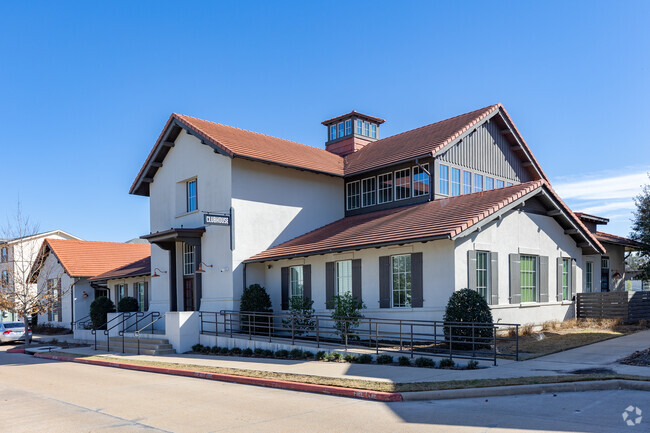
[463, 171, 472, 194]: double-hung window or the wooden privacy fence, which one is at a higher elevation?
[463, 171, 472, 194]: double-hung window

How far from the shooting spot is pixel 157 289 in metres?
26.4

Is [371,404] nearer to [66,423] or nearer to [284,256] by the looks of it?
[66,423]

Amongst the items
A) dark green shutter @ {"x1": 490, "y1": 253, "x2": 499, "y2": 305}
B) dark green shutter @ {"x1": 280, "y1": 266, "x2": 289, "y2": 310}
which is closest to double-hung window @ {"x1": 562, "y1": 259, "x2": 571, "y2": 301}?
dark green shutter @ {"x1": 490, "y1": 253, "x2": 499, "y2": 305}

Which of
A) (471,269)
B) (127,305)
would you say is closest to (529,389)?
(471,269)

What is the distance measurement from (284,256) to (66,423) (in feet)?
38.9

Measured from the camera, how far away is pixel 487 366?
1312 cm

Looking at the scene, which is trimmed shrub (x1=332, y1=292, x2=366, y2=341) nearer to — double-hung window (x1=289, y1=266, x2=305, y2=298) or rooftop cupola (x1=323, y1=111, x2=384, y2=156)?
double-hung window (x1=289, y1=266, x2=305, y2=298)

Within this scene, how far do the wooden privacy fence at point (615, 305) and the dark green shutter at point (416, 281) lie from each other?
26.3 feet

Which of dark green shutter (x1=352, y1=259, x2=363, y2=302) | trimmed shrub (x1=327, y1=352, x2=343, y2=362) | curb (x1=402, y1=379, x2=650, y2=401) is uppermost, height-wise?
dark green shutter (x1=352, y1=259, x2=363, y2=302)

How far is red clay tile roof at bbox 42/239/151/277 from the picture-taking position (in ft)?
119

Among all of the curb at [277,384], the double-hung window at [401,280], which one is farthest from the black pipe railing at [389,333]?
the curb at [277,384]

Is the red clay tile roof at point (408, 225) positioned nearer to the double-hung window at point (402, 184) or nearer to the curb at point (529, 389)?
the double-hung window at point (402, 184)

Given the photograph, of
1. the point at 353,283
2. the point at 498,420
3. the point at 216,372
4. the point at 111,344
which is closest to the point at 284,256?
the point at 353,283

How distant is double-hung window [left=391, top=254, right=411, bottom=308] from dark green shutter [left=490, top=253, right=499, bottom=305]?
8.37 feet
